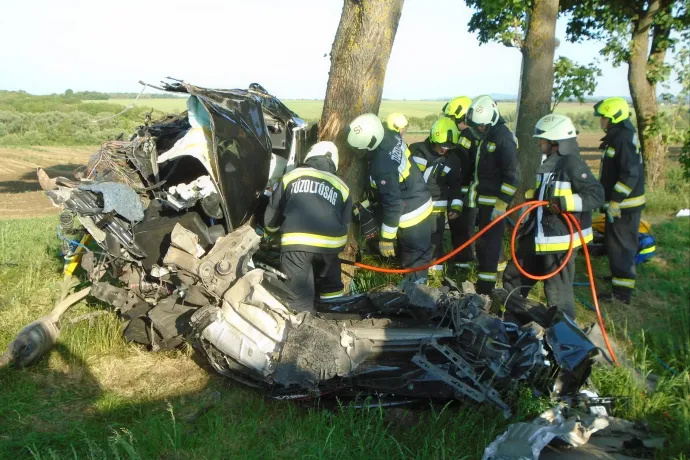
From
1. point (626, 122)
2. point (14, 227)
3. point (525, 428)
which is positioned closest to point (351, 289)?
point (525, 428)

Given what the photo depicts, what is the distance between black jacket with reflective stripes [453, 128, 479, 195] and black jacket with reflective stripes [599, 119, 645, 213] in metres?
1.44

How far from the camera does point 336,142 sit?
17.3 ft

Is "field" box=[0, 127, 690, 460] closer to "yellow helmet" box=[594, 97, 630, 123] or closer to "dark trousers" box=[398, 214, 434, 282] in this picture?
"dark trousers" box=[398, 214, 434, 282]

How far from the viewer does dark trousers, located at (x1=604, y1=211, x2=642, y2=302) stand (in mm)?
5754

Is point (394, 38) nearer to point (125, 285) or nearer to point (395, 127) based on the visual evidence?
point (395, 127)

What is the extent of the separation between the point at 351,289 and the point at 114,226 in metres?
2.46

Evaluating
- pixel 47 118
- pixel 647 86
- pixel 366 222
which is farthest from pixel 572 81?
pixel 47 118

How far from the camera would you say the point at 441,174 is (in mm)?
6254

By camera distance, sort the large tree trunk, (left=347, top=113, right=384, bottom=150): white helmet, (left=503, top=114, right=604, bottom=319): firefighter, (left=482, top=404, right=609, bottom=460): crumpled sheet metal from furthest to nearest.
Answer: the large tree trunk → (left=347, top=113, right=384, bottom=150): white helmet → (left=503, top=114, right=604, bottom=319): firefighter → (left=482, top=404, right=609, bottom=460): crumpled sheet metal

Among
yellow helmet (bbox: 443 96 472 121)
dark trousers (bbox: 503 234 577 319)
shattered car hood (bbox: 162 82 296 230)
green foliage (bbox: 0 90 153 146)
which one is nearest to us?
shattered car hood (bbox: 162 82 296 230)

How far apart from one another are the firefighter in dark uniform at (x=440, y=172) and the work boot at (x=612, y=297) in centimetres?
173

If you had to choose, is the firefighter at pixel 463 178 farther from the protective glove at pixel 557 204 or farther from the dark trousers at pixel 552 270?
the protective glove at pixel 557 204

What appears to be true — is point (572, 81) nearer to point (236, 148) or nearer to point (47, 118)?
point (236, 148)

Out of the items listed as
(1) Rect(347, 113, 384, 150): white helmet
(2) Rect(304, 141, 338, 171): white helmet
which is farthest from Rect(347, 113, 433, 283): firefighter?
(2) Rect(304, 141, 338, 171): white helmet
